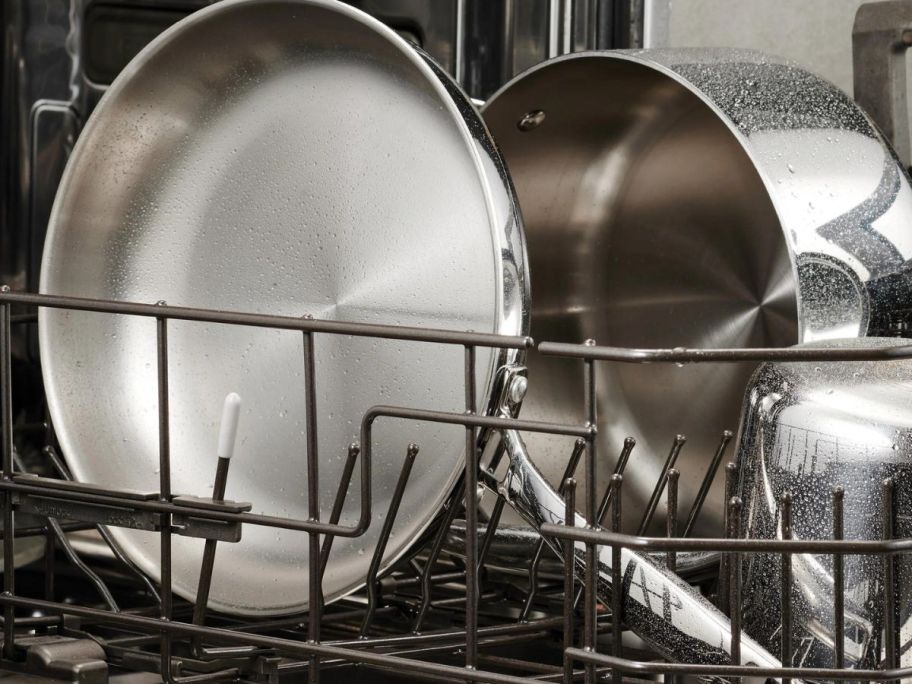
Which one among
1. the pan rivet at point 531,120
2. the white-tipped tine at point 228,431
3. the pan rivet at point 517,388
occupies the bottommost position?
the white-tipped tine at point 228,431

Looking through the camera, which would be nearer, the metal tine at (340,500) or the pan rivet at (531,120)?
the metal tine at (340,500)

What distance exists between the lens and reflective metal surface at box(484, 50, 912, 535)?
76 cm

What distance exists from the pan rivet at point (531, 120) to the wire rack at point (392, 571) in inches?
9.5

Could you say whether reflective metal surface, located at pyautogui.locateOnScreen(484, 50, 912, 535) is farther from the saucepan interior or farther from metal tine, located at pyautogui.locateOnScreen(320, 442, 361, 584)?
metal tine, located at pyautogui.locateOnScreen(320, 442, 361, 584)

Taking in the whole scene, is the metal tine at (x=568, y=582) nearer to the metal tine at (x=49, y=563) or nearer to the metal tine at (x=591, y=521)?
the metal tine at (x=591, y=521)

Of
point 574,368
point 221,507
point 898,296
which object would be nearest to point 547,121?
point 574,368

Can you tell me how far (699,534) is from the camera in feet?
2.92

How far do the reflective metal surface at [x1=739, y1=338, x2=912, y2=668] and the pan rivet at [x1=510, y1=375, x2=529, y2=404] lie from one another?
0.10m

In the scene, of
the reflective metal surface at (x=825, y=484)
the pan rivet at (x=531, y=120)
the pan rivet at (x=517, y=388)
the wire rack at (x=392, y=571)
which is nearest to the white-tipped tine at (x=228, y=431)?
the wire rack at (x=392, y=571)

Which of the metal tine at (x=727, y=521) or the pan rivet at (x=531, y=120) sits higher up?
the pan rivet at (x=531, y=120)

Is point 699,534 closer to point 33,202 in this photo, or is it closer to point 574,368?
point 574,368

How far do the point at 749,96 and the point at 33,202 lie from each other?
47 centimetres

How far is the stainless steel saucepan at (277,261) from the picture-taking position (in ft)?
2.31

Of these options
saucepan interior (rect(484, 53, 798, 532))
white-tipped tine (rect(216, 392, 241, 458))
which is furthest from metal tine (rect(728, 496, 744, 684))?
saucepan interior (rect(484, 53, 798, 532))
